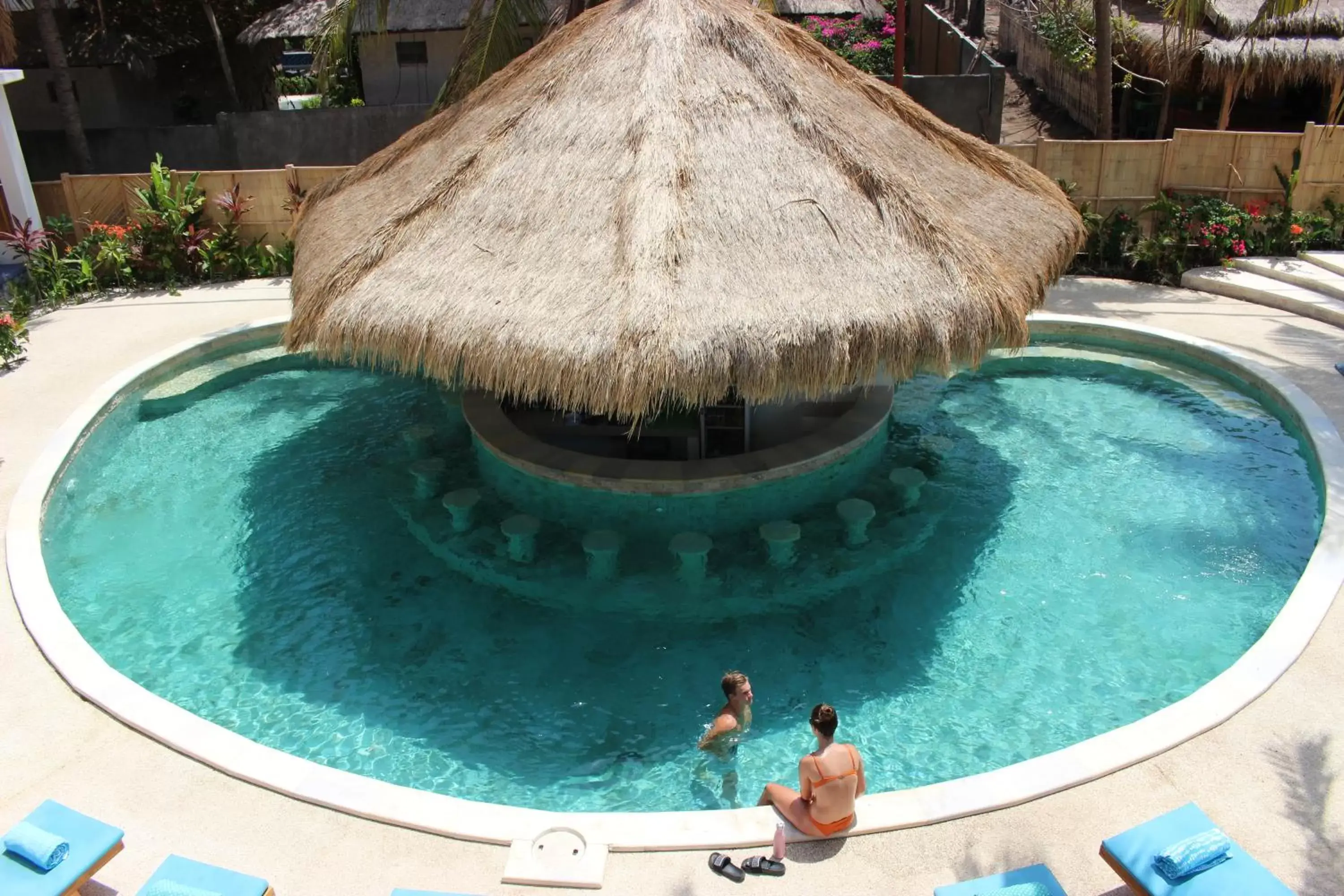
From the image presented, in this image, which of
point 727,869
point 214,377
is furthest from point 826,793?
point 214,377

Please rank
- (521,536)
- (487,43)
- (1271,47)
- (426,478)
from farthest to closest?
(1271,47) < (487,43) < (426,478) < (521,536)

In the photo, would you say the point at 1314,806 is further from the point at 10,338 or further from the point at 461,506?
the point at 10,338

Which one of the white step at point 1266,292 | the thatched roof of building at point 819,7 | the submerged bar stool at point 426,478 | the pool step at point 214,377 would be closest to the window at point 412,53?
the thatched roof of building at point 819,7

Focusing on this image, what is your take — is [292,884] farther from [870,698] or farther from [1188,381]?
[1188,381]

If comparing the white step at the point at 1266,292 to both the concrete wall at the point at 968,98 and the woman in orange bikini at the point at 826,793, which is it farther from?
the woman in orange bikini at the point at 826,793

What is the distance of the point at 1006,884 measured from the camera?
4.84 m

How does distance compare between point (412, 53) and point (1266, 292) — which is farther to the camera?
point (412, 53)

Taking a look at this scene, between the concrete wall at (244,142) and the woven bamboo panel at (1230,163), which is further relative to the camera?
the concrete wall at (244,142)

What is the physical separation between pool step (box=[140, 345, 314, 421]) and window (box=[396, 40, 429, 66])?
10.9 metres

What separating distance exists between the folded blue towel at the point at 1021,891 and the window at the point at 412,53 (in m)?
21.4

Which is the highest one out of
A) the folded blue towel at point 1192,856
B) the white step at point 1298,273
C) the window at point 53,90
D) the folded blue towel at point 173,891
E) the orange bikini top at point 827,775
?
the window at point 53,90

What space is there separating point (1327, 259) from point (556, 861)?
47.9 ft

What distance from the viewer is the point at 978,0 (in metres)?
28.5

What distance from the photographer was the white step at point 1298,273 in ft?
44.8
